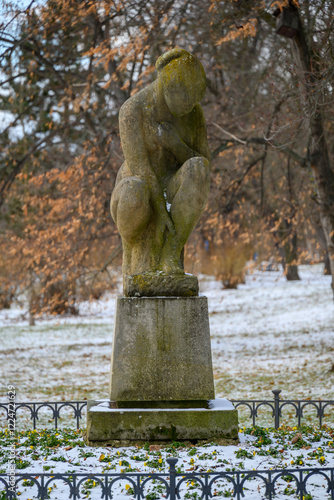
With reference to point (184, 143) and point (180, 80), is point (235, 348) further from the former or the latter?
point (180, 80)

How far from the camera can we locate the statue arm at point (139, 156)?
212 inches

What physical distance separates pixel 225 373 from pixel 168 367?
767 cm

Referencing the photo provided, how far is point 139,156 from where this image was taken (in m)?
5.42

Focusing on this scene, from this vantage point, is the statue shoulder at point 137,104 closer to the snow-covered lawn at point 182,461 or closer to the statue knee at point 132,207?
the statue knee at point 132,207

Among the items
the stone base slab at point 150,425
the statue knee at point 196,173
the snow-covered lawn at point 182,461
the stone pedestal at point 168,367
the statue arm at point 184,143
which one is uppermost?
the statue arm at point 184,143

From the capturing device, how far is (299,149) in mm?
14312

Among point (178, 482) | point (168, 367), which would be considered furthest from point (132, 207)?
point (178, 482)

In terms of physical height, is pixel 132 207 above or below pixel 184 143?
below

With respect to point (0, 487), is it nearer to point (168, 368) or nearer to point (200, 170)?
point (168, 368)

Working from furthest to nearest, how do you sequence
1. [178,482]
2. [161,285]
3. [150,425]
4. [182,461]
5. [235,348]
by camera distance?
[235,348], [161,285], [150,425], [182,461], [178,482]

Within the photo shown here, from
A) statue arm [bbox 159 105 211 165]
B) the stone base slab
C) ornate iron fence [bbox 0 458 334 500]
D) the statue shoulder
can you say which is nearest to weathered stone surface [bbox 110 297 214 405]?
the stone base slab

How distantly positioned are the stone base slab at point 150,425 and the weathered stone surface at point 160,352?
0.52 ft

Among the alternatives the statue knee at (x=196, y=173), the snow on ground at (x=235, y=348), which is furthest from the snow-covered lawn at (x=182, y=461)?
the snow on ground at (x=235, y=348)

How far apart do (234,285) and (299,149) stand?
47.2 ft
